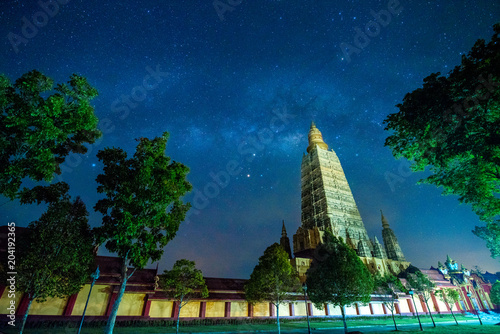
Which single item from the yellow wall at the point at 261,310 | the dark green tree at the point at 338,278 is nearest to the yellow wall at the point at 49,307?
the yellow wall at the point at 261,310

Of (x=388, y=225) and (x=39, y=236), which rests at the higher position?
(x=388, y=225)

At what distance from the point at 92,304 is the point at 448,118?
34.4m

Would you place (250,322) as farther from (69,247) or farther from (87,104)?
(87,104)

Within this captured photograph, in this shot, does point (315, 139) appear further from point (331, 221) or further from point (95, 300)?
point (95, 300)

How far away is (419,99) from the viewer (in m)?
12.4

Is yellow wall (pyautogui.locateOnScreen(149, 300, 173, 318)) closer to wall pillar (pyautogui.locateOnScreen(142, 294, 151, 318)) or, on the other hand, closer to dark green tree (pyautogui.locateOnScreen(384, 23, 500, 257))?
wall pillar (pyautogui.locateOnScreen(142, 294, 151, 318))

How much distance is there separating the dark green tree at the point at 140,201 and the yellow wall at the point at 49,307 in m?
14.7

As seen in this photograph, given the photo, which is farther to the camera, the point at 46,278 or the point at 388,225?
the point at 388,225

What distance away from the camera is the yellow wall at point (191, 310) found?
27.1 metres

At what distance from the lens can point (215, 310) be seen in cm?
2858

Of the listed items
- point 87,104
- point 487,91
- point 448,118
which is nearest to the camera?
point 487,91

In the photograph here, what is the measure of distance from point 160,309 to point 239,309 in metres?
10.2

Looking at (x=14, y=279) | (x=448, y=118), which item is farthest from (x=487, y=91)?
(x=14, y=279)

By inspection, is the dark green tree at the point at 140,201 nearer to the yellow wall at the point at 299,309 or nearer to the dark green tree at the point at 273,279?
the dark green tree at the point at 273,279
